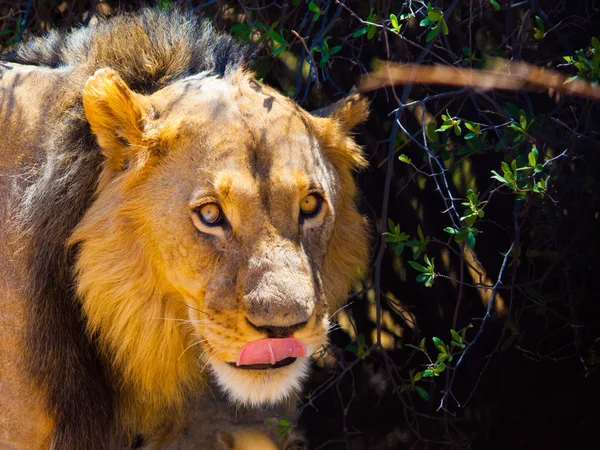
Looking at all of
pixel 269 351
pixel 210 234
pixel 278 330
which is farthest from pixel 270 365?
pixel 210 234

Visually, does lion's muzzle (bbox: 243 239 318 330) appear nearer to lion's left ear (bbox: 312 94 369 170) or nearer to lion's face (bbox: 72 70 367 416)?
lion's face (bbox: 72 70 367 416)

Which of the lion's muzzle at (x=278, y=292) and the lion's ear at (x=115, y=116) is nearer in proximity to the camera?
the lion's muzzle at (x=278, y=292)

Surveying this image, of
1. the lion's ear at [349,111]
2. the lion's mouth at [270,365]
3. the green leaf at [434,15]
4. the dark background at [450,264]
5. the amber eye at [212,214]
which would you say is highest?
the green leaf at [434,15]

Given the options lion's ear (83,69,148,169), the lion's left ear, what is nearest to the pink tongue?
lion's ear (83,69,148,169)

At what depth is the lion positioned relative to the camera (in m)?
2.53

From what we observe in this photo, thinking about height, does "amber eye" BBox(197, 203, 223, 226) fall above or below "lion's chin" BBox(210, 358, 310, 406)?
above

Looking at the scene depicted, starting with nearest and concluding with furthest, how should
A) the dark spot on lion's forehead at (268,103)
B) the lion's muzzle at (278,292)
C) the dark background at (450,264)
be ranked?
the lion's muzzle at (278,292)
the dark spot on lion's forehead at (268,103)
the dark background at (450,264)

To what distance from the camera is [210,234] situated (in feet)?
8.40

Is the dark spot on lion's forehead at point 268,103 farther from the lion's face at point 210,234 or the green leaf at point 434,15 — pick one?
the green leaf at point 434,15

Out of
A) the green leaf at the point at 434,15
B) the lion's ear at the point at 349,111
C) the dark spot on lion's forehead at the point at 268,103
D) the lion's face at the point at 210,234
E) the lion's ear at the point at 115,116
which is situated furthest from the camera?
the lion's ear at the point at 349,111

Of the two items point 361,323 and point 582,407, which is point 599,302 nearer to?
point 582,407

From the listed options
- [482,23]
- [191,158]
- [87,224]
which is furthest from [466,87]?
[87,224]

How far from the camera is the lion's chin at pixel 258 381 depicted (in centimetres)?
254

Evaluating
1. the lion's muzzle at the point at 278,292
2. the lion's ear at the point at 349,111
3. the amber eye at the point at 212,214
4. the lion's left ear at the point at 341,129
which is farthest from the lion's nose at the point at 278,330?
the lion's ear at the point at 349,111
